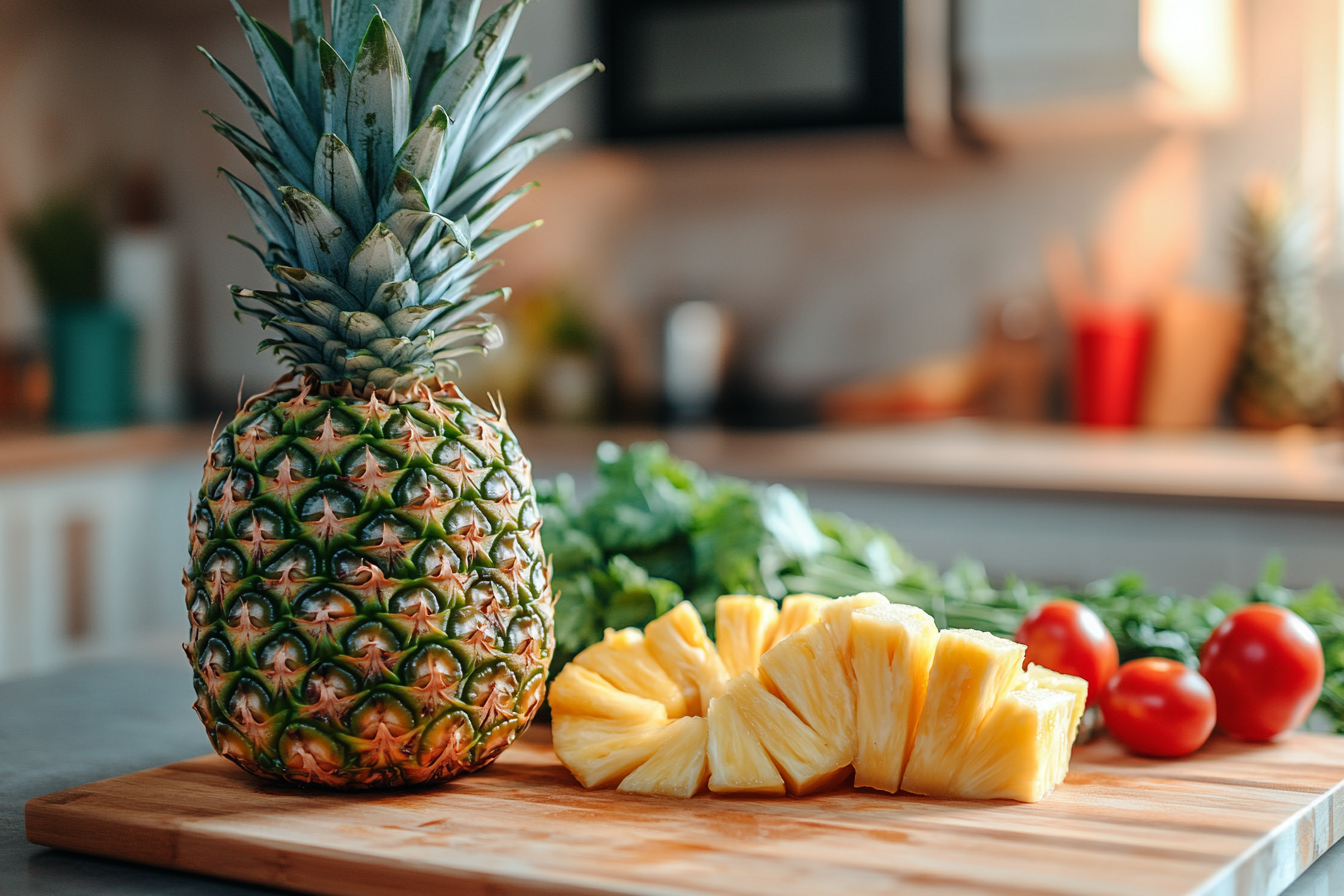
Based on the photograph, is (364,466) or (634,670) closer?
(364,466)

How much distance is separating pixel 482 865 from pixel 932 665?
0.39 metres

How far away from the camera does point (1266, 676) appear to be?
117 centimetres

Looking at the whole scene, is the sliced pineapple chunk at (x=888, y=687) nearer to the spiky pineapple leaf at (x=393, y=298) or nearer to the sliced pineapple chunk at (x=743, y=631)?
the sliced pineapple chunk at (x=743, y=631)

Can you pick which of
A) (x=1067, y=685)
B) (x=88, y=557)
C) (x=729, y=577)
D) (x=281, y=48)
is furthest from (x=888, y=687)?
(x=88, y=557)

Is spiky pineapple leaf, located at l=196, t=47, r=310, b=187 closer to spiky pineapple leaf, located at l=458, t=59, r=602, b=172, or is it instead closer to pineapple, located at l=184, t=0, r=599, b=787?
pineapple, located at l=184, t=0, r=599, b=787

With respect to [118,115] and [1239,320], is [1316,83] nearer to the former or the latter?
[1239,320]

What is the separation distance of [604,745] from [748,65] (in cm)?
240

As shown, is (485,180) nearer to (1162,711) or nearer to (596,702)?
(596,702)

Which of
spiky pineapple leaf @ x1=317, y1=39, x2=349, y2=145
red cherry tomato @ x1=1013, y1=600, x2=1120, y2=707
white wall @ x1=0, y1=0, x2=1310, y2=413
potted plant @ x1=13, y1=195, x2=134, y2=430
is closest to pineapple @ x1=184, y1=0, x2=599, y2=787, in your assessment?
spiky pineapple leaf @ x1=317, y1=39, x2=349, y2=145

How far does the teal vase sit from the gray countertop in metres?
2.57

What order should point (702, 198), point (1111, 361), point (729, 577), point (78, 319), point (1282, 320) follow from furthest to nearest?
point (78, 319) < point (702, 198) < point (1111, 361) < point (1282, 320) < point (729, 577)

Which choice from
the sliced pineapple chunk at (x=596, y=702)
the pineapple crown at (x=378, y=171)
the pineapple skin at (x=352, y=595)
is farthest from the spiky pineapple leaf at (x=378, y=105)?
the sliced pineapple chunk at (x=596, y=702)

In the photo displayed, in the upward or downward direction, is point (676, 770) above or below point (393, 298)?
below

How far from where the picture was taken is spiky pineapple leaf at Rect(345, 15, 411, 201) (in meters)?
0.97
